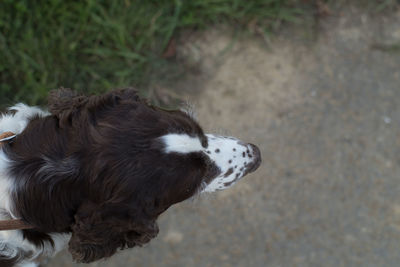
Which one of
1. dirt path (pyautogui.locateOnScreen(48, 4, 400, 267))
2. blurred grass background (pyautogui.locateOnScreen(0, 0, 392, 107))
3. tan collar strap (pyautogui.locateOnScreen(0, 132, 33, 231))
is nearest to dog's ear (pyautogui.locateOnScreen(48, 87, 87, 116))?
tan collar strap (pyautogui.locateOnScreen(0, 132, 33, 231))

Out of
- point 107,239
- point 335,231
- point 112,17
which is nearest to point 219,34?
point 112,17

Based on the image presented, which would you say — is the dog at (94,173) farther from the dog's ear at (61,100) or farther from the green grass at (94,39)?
the green grass at (94,39)

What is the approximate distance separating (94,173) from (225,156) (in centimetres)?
91

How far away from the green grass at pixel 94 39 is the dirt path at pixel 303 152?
0.26 metres

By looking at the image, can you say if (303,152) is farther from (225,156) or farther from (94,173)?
(94,173)

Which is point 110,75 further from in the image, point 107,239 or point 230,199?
point 107,239

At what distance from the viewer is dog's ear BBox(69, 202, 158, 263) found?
2.52 metres

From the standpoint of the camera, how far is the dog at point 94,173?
8.00ft

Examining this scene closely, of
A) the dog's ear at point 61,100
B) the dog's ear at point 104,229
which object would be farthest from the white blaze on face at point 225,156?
the dog's ear at point 61,100

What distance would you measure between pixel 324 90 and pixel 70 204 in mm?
2752

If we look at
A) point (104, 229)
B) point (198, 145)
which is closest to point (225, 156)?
point (198, 145)

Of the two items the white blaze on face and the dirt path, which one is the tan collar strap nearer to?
the white blaze on face

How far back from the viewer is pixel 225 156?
297 cm

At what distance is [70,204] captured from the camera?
2.52m
